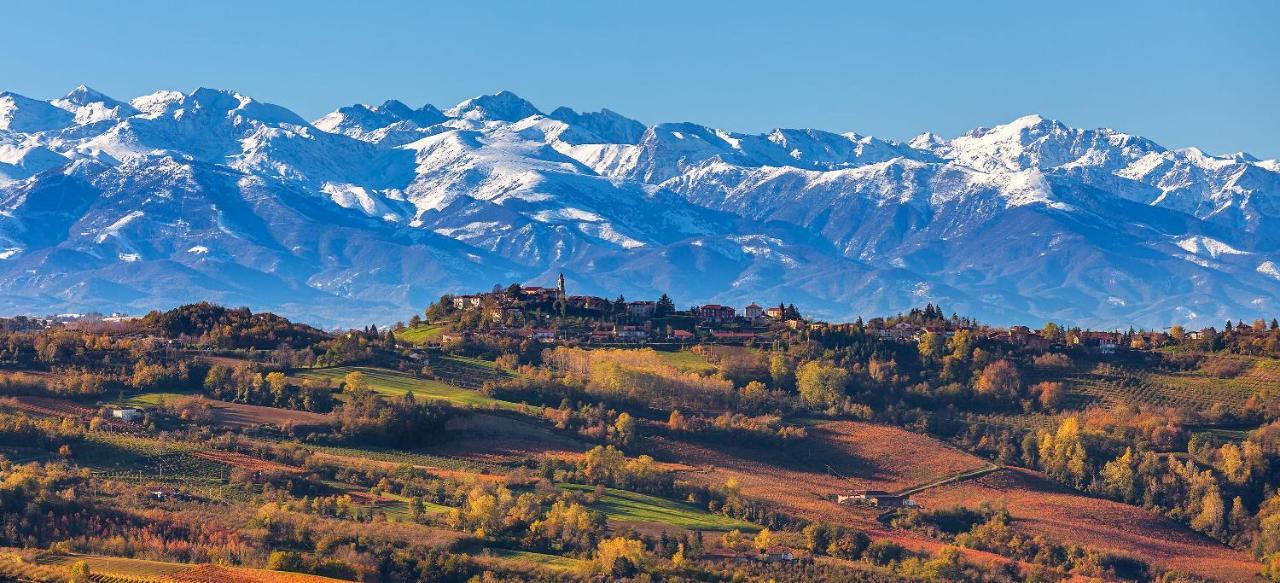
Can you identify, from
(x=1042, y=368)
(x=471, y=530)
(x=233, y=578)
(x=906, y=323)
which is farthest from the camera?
(x=906, y=323)

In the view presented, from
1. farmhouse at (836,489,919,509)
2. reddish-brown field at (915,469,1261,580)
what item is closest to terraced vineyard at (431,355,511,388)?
farmhouse at (836,489,919,509)

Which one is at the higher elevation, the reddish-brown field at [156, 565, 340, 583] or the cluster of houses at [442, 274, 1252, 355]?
the cluster of houses at [442, 274, 1252, 355]

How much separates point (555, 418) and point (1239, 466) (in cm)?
3842

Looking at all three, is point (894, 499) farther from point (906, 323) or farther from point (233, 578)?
point (906, 323)

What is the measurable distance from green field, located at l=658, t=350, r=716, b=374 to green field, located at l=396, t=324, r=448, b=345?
1841cm

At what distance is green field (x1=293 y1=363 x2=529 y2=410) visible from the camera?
112 metres

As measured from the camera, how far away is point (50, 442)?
86312 millimetres

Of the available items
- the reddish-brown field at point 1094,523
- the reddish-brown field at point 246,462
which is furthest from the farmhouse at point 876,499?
the reddish-brown field at point 246,462

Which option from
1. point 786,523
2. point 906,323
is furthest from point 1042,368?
point 786,523

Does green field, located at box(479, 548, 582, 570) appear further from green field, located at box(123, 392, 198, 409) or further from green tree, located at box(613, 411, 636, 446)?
green field, located at box(123, 392, 198, 409)

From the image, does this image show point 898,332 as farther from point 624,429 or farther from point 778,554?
point 778,554

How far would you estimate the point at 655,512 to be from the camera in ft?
280

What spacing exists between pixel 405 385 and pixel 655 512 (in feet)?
114

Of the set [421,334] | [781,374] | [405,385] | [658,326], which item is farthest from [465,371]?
[658,326]
